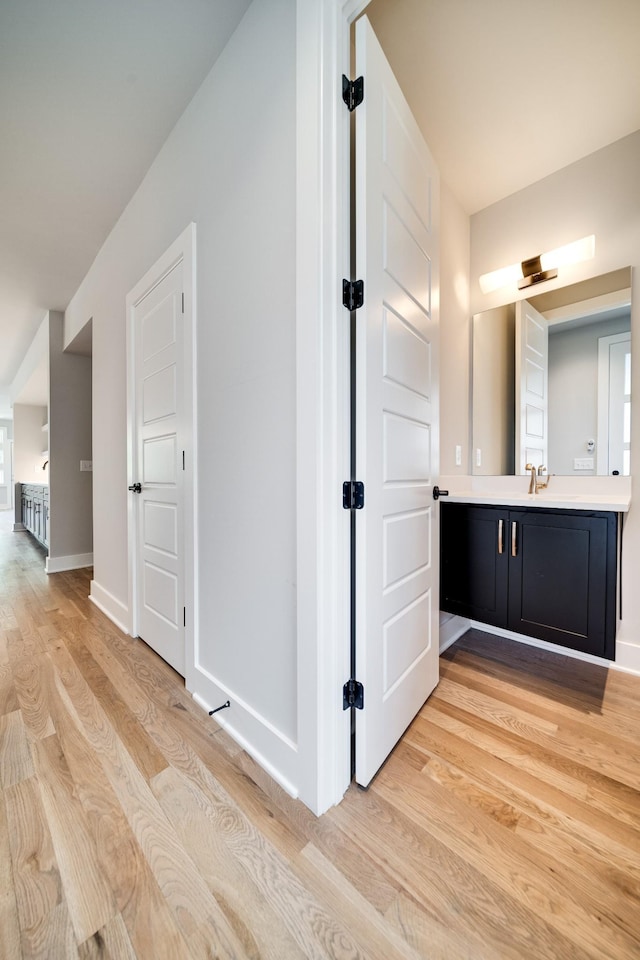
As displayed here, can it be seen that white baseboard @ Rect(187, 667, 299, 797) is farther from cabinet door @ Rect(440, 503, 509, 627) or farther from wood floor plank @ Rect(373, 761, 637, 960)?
cabinet door @ Rect(440, 503, 509, 627)

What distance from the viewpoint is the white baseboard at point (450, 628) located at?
2.12 m

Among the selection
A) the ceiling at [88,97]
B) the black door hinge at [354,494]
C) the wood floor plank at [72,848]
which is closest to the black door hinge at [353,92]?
the ceiling at [88,97]

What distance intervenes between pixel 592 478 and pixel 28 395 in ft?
24.7

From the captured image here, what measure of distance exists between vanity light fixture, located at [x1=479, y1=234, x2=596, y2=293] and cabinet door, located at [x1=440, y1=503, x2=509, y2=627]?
4.74 ft

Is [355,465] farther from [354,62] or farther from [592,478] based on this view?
[592,478]

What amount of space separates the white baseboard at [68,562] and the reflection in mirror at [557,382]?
13.7 ft

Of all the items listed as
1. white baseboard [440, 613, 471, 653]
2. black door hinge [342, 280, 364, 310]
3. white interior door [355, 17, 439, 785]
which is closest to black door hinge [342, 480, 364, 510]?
white interior door [355, 17, 439, 785]

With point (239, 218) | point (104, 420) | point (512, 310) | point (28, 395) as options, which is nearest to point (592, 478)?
point (512, 310)

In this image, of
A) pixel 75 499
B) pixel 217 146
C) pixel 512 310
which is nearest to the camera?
pixel 217 146

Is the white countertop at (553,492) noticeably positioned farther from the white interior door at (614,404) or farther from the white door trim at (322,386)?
the white door trim at (322,386)

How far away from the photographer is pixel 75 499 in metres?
4.17

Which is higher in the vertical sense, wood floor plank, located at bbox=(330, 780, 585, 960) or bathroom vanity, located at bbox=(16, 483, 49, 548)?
bathroom vanity, located at bbox=(16, 483, 49, 548)

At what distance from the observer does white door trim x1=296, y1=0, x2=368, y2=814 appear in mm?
1033

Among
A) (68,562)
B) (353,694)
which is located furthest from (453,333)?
(68,562)
